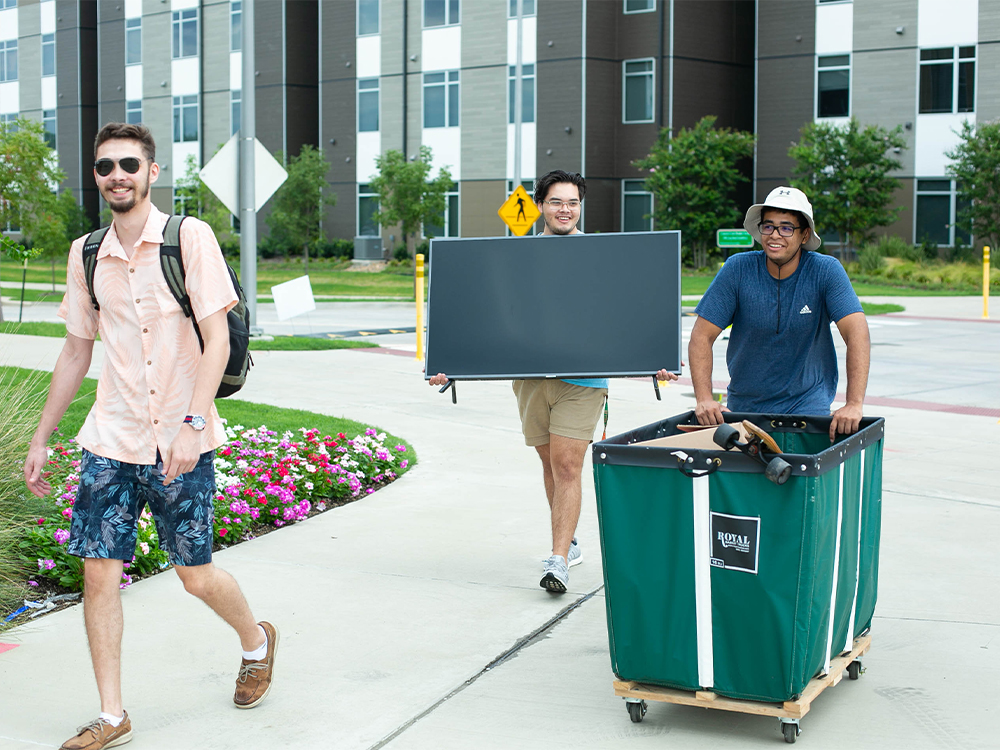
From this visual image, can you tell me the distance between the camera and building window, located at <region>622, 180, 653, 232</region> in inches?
1694

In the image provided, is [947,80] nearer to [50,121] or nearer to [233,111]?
[233,111]

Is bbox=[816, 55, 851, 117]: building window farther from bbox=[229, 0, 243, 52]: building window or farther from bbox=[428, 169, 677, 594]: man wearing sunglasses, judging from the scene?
bbox=[428, 169, 677, 594]: man wearing sunglasses

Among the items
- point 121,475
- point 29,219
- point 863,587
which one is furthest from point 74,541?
point 29,219

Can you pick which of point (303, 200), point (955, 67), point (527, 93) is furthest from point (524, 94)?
point (955, 67)

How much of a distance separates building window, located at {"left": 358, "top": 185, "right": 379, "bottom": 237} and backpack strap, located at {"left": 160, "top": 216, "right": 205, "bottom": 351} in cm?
4463

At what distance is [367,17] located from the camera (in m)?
47.0

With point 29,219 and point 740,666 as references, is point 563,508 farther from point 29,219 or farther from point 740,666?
point 29,219

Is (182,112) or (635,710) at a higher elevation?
(182,112)

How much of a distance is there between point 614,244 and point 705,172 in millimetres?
34319

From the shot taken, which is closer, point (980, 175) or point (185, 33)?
point (980, 175)

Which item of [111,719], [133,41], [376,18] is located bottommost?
[111,719]

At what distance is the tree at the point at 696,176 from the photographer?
128ft

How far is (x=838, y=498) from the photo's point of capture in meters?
4.17

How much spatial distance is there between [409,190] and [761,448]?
128 feet
